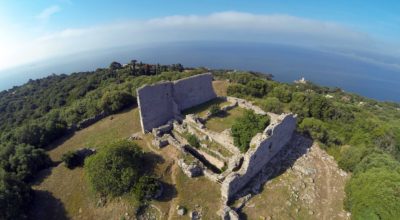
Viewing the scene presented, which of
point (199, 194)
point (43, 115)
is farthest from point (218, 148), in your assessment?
point (43, 115)

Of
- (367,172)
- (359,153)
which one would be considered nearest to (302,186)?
(367,172)

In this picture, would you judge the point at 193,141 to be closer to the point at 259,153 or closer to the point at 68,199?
the point at 259,153

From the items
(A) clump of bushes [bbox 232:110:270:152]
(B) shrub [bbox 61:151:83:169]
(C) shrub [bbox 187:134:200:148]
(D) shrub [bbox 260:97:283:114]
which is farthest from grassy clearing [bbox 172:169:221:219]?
(D) shrub [bbox 260:97:283:114]

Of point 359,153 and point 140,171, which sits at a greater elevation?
point 140,171

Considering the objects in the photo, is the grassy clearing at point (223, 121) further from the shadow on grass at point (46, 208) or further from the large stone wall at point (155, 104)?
the shadow on grass at point (46, 208)

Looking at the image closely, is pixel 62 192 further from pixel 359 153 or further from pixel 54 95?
pixel 54 95
